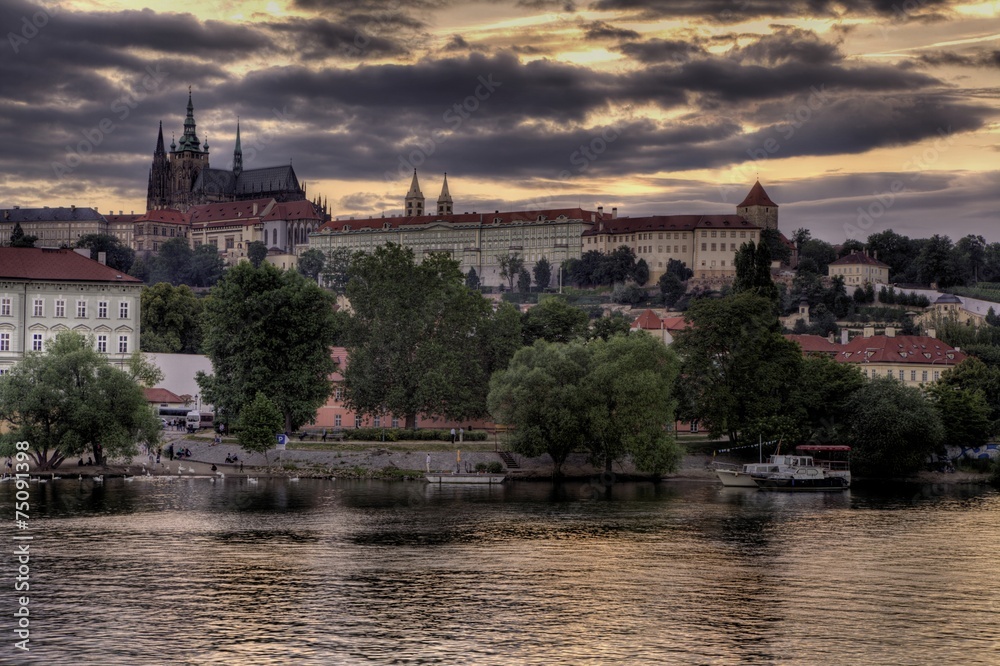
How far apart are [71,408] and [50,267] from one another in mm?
21915

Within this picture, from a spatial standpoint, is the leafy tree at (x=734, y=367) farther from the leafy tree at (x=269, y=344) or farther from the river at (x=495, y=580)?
the leafy tree at (x=269, y=344)

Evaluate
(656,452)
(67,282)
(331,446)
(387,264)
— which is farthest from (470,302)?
(67,282)

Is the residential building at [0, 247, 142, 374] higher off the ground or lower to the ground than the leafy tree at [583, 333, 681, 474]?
higher

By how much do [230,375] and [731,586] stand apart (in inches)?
2024

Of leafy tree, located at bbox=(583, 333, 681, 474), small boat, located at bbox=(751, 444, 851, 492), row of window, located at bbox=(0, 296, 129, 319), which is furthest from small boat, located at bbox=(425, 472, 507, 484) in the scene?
row of window, located at bbox=(0, 296, 129, 319)

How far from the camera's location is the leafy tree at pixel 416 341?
8912cm

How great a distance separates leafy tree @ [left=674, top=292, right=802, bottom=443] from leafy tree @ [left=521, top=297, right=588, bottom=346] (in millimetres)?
15610

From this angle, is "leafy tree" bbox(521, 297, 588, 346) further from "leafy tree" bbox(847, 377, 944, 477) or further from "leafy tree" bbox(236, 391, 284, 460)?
"leafy tree" bbox(236, 391, 284, 460)

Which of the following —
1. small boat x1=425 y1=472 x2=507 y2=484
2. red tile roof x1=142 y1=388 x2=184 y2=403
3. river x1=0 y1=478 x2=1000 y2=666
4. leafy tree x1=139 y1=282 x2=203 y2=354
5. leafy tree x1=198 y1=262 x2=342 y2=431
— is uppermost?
leafy tree x1=139 y1=282 x2=203 y2=354

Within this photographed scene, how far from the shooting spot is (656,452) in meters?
77.3

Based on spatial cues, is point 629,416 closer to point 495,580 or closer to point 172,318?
point 495,580

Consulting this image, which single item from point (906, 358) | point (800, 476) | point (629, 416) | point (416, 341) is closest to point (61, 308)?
point (416, 341)

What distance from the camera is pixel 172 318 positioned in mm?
133125

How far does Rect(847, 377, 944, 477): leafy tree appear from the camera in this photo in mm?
83750
